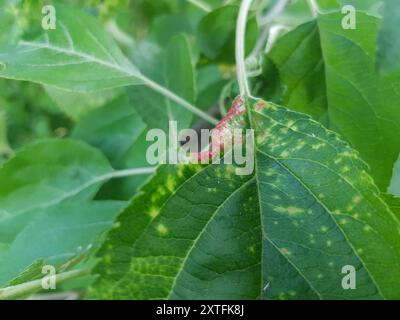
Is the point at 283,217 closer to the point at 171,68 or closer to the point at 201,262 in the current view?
the point at 201,262

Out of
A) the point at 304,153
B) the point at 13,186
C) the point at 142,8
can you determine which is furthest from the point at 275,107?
the point at 142,8

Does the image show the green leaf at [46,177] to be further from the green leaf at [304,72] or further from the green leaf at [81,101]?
the green leaf at [304,72]

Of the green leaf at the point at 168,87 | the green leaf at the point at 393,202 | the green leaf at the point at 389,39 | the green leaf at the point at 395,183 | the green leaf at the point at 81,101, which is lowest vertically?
the green leaf at the point at 393,202

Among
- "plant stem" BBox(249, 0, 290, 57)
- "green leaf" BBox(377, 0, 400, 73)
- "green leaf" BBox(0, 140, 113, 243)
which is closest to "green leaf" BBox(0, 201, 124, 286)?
"green leaf" BBox(0, 140, 113, 243)

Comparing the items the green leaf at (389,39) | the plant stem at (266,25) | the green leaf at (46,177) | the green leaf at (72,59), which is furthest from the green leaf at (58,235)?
the green leaf at (389,39)

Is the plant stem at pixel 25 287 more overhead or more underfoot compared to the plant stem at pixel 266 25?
more underfoot

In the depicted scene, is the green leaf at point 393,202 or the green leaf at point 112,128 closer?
the green leaf at point 393,202

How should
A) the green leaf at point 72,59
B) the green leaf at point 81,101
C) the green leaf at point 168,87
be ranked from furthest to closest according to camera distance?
the green leaf at point 81,101
the green leaf at point 168,87
the green leaf at point 72,59

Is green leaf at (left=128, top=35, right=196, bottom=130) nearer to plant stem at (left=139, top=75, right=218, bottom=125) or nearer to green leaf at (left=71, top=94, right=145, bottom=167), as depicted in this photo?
plant stem at (left=139, top=75, right=218, bottom=125)
